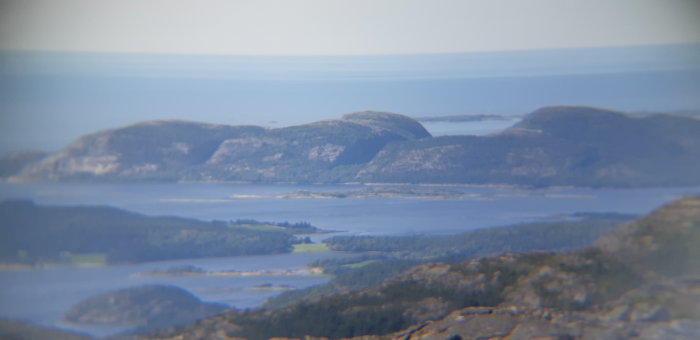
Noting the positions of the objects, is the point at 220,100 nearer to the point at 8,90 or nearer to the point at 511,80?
the point at 8,90

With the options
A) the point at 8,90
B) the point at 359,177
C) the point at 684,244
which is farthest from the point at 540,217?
the point at 8,90

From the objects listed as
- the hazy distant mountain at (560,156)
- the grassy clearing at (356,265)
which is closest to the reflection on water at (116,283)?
the grassy clearing at (356,265)

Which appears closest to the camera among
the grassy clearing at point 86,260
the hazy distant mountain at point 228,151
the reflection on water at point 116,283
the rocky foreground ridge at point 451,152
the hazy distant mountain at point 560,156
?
the reflection on water at point 116,283

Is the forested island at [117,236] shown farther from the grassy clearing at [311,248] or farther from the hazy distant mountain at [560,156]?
the hazy distant mountain at [560,156]

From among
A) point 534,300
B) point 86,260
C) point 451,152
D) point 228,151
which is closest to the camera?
point 86,260

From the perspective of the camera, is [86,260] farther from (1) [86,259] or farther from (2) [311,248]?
(2) [311,248]

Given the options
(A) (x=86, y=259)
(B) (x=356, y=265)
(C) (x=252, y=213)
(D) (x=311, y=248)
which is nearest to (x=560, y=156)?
(B) (x=356, y=265)

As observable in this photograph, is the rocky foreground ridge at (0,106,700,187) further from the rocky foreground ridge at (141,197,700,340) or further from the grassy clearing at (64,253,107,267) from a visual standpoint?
the grassy clearing at (64,253,107,267)
